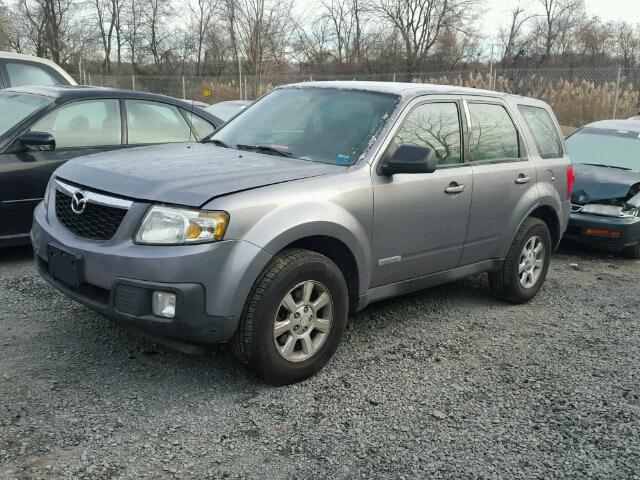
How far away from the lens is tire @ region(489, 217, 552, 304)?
5289 mm

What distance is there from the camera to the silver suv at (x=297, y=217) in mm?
3264

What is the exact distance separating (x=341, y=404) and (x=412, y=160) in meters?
1.50

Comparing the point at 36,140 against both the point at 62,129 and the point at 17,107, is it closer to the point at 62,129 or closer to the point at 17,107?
the point at 62,129

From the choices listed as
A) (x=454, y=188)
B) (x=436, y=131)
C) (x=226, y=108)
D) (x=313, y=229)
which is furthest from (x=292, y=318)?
(x=226, y=108)

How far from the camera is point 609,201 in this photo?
744 cm

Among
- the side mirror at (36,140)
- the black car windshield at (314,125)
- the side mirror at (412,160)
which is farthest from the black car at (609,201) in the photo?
the side mirror at (36,140)

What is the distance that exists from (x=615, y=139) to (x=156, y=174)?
7.03 metres

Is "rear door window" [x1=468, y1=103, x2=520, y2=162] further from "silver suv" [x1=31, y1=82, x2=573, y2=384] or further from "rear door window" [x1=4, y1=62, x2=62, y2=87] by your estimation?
"rear door window" [x1=4, y1=62, x2=62, y2=87]

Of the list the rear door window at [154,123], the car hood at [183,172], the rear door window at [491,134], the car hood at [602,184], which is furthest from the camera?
the car hood at [602,184]

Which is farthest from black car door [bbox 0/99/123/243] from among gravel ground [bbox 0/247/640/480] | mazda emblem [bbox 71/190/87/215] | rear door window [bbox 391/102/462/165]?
rear door window [bbox 391/102/462/165]

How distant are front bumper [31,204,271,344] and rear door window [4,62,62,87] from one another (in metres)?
5.95

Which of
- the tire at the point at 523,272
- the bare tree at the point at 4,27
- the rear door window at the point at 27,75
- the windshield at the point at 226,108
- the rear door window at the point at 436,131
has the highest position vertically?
the bare tree at the point at 4,27

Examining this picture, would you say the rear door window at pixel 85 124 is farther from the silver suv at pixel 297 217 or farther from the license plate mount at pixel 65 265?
the license plate mount at pixel 65 265

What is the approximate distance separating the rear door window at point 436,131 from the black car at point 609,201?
3.40 meters
